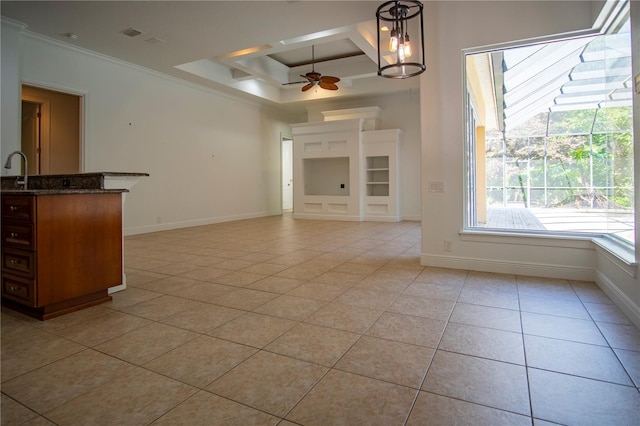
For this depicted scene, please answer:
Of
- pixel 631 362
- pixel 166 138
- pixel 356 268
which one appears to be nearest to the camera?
pixel 631 362

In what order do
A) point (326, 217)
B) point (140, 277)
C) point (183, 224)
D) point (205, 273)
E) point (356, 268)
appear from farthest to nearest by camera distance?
point (326, 217), point (183, 224), point (356, 268), point (205, 273), point (140, 277)

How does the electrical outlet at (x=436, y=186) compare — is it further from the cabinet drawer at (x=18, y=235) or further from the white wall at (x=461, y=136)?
the cabinet drawer at (x=18, y=235)

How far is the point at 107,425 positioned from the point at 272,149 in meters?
9.31

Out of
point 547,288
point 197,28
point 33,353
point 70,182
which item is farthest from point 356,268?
point 197,28

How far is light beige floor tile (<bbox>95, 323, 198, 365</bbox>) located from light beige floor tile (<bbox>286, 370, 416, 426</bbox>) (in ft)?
3.17

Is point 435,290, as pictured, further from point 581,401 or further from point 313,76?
point 313,76

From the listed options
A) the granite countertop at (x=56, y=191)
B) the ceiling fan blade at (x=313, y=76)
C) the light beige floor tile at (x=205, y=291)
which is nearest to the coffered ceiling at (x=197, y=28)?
the ceiling fan blade at (x=313, y=76)

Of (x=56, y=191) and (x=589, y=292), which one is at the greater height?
(x=56, y=191)

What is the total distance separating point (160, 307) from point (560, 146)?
13.7ft

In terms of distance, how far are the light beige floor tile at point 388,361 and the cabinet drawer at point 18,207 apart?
2322 mm

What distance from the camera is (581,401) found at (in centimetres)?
146

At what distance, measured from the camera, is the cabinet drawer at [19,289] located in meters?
2.38

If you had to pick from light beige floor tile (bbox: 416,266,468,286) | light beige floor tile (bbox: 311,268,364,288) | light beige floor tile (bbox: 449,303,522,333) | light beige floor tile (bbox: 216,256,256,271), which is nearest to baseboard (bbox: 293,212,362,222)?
light beige floor tile (bbox: 216,256,256,271)

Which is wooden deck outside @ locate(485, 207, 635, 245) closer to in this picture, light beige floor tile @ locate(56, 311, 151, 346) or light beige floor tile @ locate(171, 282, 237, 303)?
light beige floor tile @ locate(171, 282, 237, 303)
